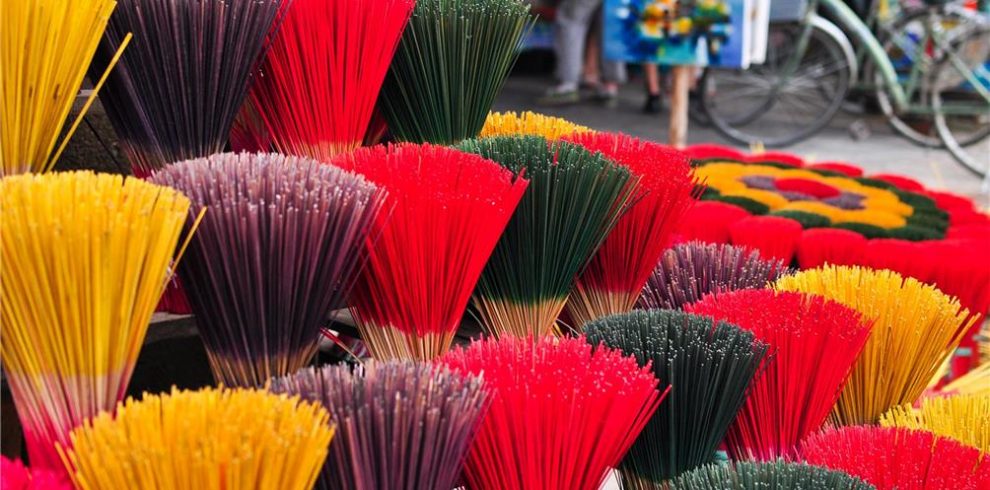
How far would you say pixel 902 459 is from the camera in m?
0.62

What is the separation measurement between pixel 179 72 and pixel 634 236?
1.07 ft

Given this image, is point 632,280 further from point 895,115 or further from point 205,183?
point 895,115

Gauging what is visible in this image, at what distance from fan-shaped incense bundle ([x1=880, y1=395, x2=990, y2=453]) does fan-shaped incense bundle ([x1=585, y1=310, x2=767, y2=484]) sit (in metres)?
0.13

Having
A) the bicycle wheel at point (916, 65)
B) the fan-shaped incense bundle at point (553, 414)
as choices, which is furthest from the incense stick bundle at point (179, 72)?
the bicycle wheel at point (916, 65)

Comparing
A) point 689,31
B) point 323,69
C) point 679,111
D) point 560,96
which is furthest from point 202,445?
point 560,96

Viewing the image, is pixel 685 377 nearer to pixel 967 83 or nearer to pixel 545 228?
pixel 545 228

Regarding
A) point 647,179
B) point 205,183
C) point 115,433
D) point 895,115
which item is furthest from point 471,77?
point 895,115

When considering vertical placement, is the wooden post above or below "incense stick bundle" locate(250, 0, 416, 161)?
below

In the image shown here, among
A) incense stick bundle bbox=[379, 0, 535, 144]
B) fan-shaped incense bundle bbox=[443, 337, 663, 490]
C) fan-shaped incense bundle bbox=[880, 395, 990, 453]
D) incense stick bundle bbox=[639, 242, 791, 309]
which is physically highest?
incense stick bundle bbox=[379, 0, 535, 144]

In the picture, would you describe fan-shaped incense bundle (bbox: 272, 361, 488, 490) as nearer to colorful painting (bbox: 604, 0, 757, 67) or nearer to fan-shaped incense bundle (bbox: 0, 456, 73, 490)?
fan-shaped incense bundle (bbox: 0, 456, 73, 490)

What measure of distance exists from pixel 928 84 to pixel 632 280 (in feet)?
13.6

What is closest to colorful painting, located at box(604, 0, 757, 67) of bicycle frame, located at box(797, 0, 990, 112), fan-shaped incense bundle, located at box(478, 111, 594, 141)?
bicycle frame, located at box(797, 0, 990, 112)

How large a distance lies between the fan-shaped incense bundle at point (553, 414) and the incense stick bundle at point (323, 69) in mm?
Result: 228

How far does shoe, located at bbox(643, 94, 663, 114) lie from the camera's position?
5.20m
